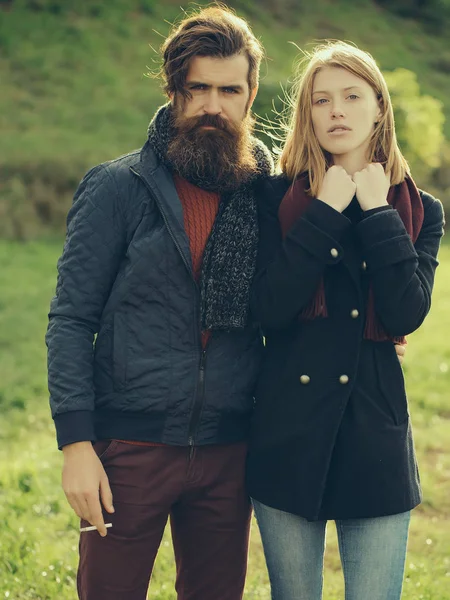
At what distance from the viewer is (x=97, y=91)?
67.1ft

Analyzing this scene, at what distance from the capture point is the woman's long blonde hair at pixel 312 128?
2816 millimetres

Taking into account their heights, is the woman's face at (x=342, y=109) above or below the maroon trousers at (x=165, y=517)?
above

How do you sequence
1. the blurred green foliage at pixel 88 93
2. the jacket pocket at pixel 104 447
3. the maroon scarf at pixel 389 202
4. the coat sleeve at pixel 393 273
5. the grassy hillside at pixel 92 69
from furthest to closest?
the grassy hillside at pixel 92 69
the blurred green foliage at pixel 88 93
the jacket pocket at pixel 104 447
the maroon scarf at pixel 389 202
the coat sleeve at pixel 393 273

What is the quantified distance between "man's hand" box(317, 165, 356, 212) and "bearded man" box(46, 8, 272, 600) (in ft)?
0.87

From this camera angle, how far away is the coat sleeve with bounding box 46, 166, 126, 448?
2771mm

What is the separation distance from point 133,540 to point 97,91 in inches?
732

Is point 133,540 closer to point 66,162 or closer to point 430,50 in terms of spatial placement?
point 66,162

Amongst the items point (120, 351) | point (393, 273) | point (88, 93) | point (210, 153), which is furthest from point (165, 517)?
point (88, 93)

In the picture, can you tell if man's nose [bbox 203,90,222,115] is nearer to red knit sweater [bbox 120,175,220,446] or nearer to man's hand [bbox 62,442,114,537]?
red knit sweater [bbox 120,175,220,446]

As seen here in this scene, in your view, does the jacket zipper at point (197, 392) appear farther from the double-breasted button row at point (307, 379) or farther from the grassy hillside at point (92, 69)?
the grassy hillside at point (92, 69)

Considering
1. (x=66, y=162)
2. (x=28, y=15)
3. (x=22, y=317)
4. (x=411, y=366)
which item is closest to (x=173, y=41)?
(x=411, y=366)

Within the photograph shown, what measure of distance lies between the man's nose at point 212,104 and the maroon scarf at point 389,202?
35 centimetres

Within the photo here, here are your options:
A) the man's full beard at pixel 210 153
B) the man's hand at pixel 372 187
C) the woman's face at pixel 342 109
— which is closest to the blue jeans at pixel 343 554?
the man's hand at pixel 372 187

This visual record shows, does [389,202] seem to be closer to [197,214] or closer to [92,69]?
[197,214]
